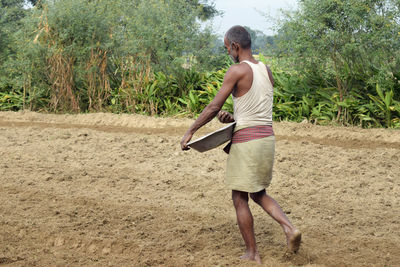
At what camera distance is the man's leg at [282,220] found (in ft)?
11.9

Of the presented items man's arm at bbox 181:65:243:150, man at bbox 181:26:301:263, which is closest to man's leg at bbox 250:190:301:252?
man at bbox 181:26:301:263

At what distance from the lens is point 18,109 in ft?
46.8

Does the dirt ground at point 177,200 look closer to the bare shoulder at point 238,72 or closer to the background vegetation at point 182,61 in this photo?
the background vegetation at point 182,61

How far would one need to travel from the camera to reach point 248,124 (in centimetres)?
364

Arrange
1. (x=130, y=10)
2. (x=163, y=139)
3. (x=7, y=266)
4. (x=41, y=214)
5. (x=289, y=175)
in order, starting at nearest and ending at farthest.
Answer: (x=7, y=266) → (x=41, y=214) → (x=289, y=175) → (x=163, y=139) → (x=130, y=10)

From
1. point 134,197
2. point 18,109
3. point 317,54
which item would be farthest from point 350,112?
point 18,109

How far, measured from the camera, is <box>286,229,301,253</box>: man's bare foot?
360 centimetres

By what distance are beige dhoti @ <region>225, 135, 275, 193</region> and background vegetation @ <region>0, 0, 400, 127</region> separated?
6.23 metres

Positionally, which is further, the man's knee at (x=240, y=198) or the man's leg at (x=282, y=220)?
the man's knee at (x=240, y=198)

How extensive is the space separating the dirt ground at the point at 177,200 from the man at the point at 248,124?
612 millimetres

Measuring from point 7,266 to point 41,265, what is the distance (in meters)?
0.25

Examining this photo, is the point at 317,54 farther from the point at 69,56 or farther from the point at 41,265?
the point at 41,265

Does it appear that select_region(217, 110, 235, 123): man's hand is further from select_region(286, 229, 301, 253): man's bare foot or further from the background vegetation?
the background vegetation

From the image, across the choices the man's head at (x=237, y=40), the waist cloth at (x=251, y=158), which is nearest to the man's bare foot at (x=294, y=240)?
the waist cloth at (x=251, y=158)
